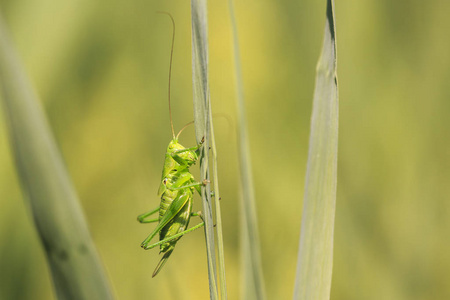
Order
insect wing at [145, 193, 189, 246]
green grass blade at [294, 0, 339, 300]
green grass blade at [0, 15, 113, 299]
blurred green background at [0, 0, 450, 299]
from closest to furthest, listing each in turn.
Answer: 1. green grass blade at [0, 15, 113, 299]
2. green grass blade at [294, 0, 339, 300]
3. insect wing at [145, 193, 189, 246]
4. blurred green background at [0, 0, 450, 299]

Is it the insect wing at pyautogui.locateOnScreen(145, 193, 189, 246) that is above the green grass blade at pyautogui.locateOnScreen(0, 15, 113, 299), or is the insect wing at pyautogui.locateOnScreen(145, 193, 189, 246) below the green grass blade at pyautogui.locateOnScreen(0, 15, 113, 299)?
below

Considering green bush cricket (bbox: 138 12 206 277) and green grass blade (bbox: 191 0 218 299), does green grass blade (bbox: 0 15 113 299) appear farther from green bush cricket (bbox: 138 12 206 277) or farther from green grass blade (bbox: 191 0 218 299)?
green bush cricket (bbox: 138 12 206 277)

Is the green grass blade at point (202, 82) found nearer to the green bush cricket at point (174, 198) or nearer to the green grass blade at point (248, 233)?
the green grass blade at point (248, 233)

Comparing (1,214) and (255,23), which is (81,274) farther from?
(255,23)

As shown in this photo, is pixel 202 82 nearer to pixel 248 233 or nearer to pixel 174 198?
pixel 248 233

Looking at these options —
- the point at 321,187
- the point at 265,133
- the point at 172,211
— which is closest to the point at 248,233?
the point at 321,187

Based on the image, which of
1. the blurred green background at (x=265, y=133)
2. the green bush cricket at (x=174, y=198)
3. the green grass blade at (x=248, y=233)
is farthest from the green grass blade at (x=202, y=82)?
the blurred green background at (x=265, y=133)

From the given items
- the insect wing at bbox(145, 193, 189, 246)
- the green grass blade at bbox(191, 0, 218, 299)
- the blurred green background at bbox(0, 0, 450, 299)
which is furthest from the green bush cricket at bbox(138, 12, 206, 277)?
the green grass blade at bbox(191, 0, 218, 299)
